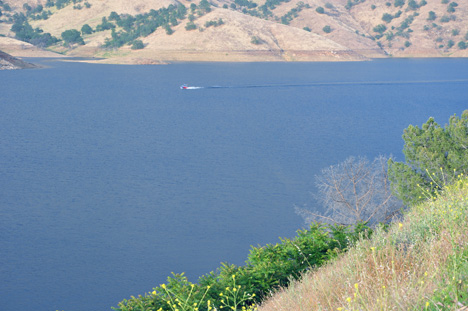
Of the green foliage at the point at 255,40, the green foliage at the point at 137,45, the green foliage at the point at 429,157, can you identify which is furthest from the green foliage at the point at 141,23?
the green foliage at the point at 429,157

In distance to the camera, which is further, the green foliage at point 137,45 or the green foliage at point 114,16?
the green foliage at point 114,16

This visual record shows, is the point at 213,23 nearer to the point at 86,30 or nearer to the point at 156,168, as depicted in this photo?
the point at 86,30

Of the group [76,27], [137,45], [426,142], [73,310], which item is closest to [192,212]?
[73,310]

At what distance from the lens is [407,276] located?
10102 millimetres

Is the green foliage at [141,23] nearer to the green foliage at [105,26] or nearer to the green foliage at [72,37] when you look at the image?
the green foliage at [105,26]

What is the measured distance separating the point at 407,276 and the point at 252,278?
581cm

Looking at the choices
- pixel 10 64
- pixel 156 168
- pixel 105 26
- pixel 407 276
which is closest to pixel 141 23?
pixel 105 26

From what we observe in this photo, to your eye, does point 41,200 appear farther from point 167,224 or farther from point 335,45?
point 335,45

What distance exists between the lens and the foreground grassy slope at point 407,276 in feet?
27.4

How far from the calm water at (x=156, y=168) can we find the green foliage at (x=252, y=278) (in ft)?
35.0

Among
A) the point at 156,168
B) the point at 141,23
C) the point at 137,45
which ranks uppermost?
the point at 156,168

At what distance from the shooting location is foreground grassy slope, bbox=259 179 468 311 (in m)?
8.36

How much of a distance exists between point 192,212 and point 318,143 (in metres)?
25.3

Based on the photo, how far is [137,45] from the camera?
543ft
